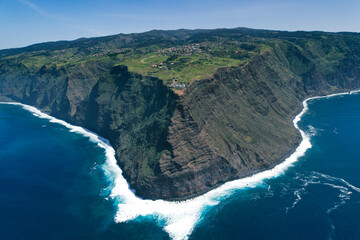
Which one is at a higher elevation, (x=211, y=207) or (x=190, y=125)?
(x=190, y=125)

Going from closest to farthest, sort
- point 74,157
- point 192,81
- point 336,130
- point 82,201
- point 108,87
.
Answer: point 82,201 → point 192,81 → point 74,157 → point 336,130 → point 108,87

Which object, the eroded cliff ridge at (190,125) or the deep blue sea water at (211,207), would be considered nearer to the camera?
the deep blue sea water at (211,207)

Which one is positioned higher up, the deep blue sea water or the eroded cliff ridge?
the eroded cliff ridge

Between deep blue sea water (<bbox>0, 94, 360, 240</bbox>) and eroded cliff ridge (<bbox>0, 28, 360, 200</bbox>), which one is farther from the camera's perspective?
eroded cliff ridge (<bbox>0, 28, 360, 200</bbox>)

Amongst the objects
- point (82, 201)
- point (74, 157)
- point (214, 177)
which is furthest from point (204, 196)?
point (74, 157)

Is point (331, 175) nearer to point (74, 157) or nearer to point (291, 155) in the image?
point (291, 155)

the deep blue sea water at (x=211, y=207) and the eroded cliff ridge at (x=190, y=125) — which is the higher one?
the eroded cliff ridge at (x=190, y=125)

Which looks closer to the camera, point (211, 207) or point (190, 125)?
point (211, 207)

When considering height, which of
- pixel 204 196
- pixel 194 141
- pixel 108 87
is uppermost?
pixel 108 87
